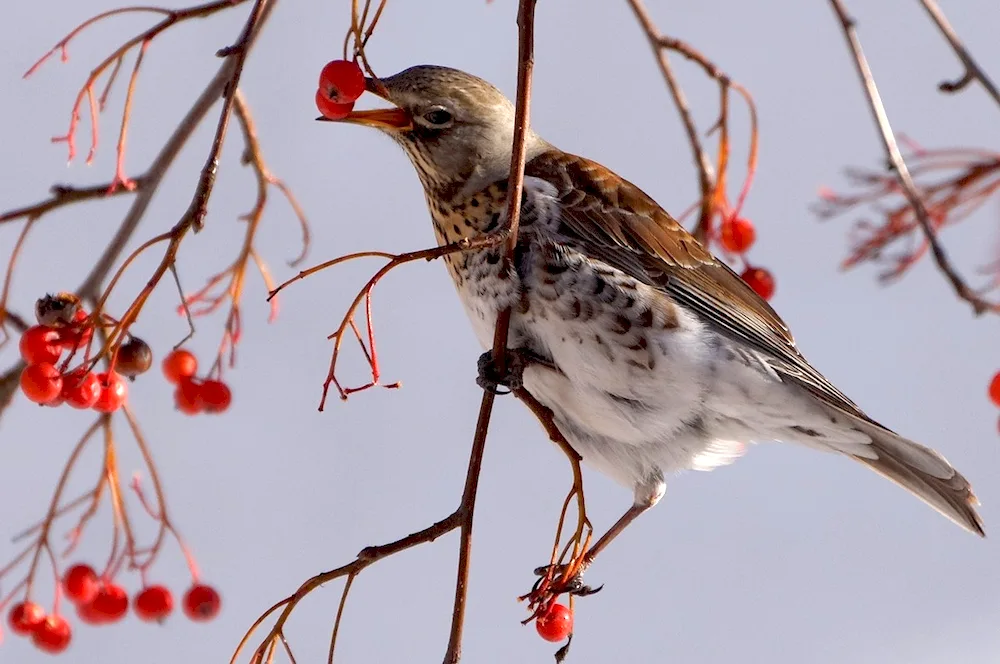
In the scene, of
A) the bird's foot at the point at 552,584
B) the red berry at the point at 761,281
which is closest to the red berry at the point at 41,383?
the bird's foot at the point at 552,584

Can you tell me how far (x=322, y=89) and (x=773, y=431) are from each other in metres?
0.68

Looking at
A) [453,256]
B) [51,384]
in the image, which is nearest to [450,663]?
[51,384]

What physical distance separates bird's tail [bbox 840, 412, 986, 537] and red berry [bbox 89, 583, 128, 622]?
0.85 meters

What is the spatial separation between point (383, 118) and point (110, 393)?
1.34 ft

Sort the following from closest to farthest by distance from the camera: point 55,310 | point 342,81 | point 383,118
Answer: point 342,81 < point 55,310 < point 383,118

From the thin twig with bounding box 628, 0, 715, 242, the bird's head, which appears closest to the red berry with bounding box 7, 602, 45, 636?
the bird's head

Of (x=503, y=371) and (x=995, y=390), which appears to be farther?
(x=995, y=390)

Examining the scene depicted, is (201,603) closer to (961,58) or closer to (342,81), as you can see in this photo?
(342,81)

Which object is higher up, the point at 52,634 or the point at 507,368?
the point at 507,368

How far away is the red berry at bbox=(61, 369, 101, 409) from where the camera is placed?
0.97 meters

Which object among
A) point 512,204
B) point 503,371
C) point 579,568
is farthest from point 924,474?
point 512,204

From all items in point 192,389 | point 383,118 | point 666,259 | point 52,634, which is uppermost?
point 383,118

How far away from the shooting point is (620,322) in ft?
3.99

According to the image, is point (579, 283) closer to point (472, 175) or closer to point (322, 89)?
point (472, 175)
